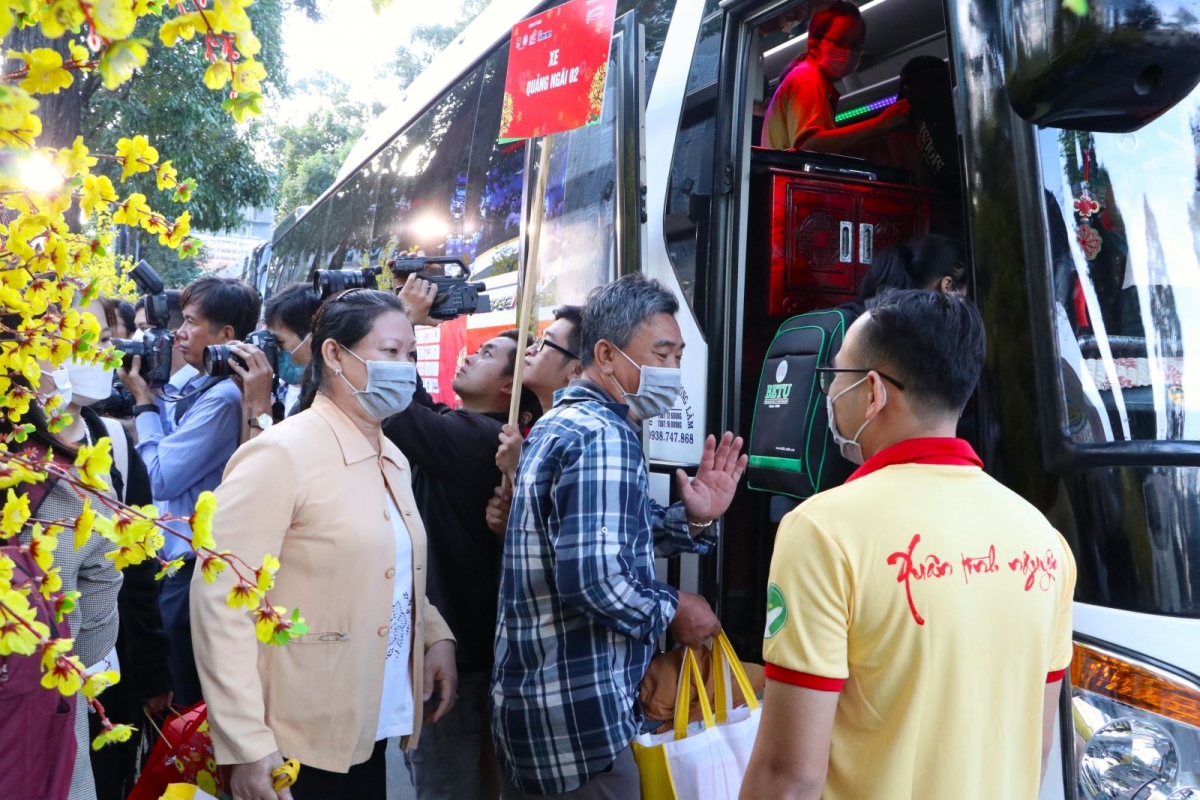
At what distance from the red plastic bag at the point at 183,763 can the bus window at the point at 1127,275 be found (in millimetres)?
2115

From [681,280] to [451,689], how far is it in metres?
1.51

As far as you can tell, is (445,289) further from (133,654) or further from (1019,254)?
(1019,254)

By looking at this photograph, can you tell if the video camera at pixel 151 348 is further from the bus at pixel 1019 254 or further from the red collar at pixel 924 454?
the red collar at pixel 924 454

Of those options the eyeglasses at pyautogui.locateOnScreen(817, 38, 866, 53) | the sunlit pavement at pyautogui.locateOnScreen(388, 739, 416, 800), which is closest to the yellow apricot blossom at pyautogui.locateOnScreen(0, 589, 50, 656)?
the eyeglasses at pyautogui.locateOnScreen(817, 38, 866, 53)

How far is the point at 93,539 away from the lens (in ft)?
7.30

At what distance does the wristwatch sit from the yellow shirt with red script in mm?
2312

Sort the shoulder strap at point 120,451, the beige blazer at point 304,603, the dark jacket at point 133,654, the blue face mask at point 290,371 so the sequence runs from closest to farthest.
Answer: the beige blazer at point 304,603 < the shoulder strap at point 120,451 < the dark jacket at point 133,654 < the blue face mask at point 290,371

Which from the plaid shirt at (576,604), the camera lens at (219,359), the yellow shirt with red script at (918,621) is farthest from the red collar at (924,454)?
the camera lens at (219,359)

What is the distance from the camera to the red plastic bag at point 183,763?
2441 mm

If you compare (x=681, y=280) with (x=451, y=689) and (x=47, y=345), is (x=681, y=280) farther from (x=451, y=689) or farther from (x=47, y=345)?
(x=47, y=345)

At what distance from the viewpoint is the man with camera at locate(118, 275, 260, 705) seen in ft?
11.1

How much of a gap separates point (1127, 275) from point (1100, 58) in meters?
0.69

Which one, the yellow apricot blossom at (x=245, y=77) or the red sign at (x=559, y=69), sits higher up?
the red sign at (x=559, y=69)

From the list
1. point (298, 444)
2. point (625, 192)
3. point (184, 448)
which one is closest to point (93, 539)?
point (298, 444)
